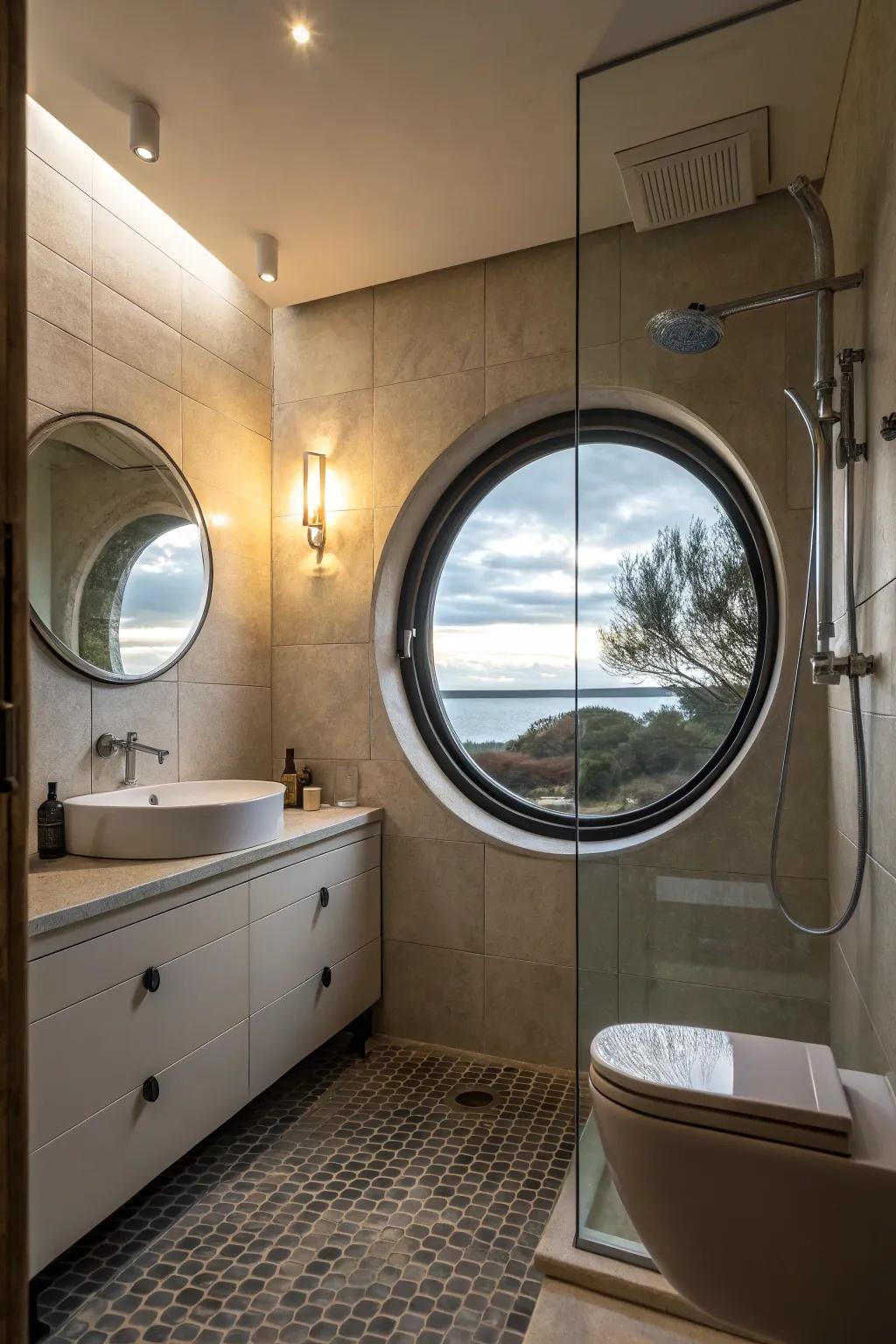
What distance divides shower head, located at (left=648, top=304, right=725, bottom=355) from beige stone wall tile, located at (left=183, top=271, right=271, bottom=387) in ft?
5.29

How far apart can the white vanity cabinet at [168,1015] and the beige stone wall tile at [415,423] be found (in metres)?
1.22

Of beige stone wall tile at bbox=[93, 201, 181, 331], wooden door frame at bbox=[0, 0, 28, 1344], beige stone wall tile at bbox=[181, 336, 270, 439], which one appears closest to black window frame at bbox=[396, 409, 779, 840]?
beige stone wall tile at bbox=[181, 336, 270, 439]

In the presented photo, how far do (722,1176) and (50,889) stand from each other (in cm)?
135

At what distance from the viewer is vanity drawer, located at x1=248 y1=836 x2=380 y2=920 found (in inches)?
84.7

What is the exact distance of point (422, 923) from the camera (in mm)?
2750

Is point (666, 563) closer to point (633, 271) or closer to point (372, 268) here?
point (633, 271)

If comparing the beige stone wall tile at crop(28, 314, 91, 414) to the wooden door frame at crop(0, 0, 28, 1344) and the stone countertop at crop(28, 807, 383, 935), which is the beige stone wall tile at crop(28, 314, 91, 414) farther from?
the wooden door frame at crop(0, 0, 28, 1344)

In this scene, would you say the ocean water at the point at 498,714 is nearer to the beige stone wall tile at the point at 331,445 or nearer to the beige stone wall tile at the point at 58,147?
the beige stone wall tile at the point at 331,445

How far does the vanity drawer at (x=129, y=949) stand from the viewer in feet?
4.99

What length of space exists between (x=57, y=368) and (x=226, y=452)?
0.73 metres

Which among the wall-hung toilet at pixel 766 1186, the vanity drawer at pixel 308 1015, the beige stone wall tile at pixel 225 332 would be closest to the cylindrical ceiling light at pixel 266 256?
the beige stone wall tile at pixel 225 332

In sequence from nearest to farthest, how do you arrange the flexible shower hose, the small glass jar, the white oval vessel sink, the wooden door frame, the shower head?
the wooden door frame
the flexible shower hose
the shower head
the white oval vessel sink
the small glass jar

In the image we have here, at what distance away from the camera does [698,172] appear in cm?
173

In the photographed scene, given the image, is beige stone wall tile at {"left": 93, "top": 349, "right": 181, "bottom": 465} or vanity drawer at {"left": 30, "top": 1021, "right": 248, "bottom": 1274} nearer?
vanity drawer at {"left": 30, "top": 1021, "right": 248, "bottom": 1274}
